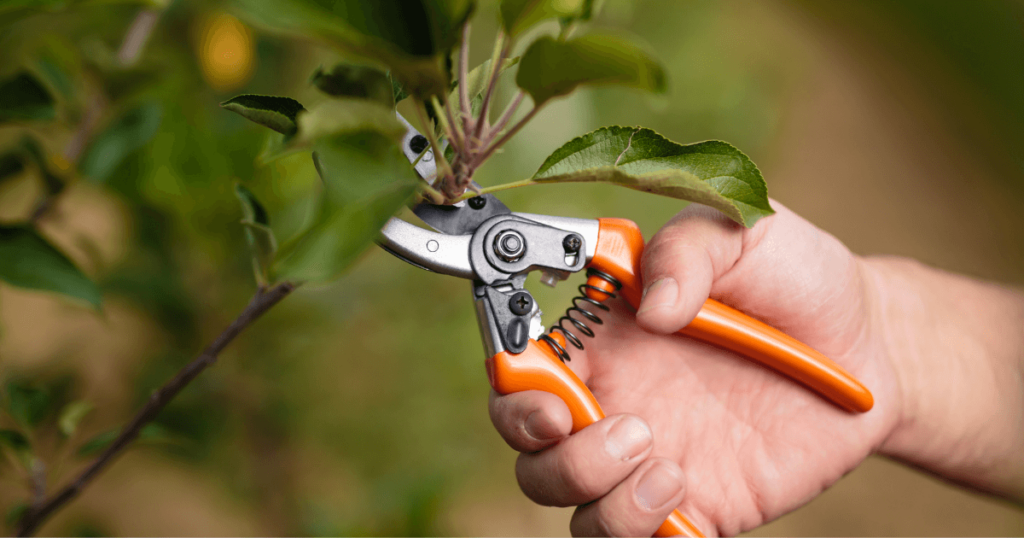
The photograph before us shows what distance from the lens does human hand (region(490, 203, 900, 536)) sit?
736mm

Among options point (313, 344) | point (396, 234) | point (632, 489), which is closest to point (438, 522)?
point (313, 344)

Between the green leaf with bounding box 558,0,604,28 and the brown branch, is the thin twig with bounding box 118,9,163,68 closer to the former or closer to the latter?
the brown branch

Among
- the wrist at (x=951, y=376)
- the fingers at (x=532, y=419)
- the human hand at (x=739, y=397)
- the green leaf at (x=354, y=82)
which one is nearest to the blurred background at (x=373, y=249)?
the green leaf at (x=354, y=82)

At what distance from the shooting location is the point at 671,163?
0.51 metres

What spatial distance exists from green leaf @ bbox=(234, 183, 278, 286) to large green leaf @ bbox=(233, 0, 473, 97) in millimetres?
215

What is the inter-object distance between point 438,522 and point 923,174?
2178 mm

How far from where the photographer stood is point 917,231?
6.88 feet

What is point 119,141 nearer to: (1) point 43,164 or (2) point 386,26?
(1) point 43,164

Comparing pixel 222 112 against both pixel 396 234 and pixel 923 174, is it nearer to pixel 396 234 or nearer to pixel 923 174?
pixel 396 234

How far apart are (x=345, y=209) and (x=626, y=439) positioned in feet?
1.50

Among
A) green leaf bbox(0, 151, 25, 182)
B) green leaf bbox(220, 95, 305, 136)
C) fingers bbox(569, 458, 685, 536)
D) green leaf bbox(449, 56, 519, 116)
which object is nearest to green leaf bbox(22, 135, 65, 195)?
green leaf bbox(0, 151, 25, 182)

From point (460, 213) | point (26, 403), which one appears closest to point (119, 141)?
point (26, 403)

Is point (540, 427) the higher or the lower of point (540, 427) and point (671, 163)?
the lower

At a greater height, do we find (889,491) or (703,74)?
(703,74)
